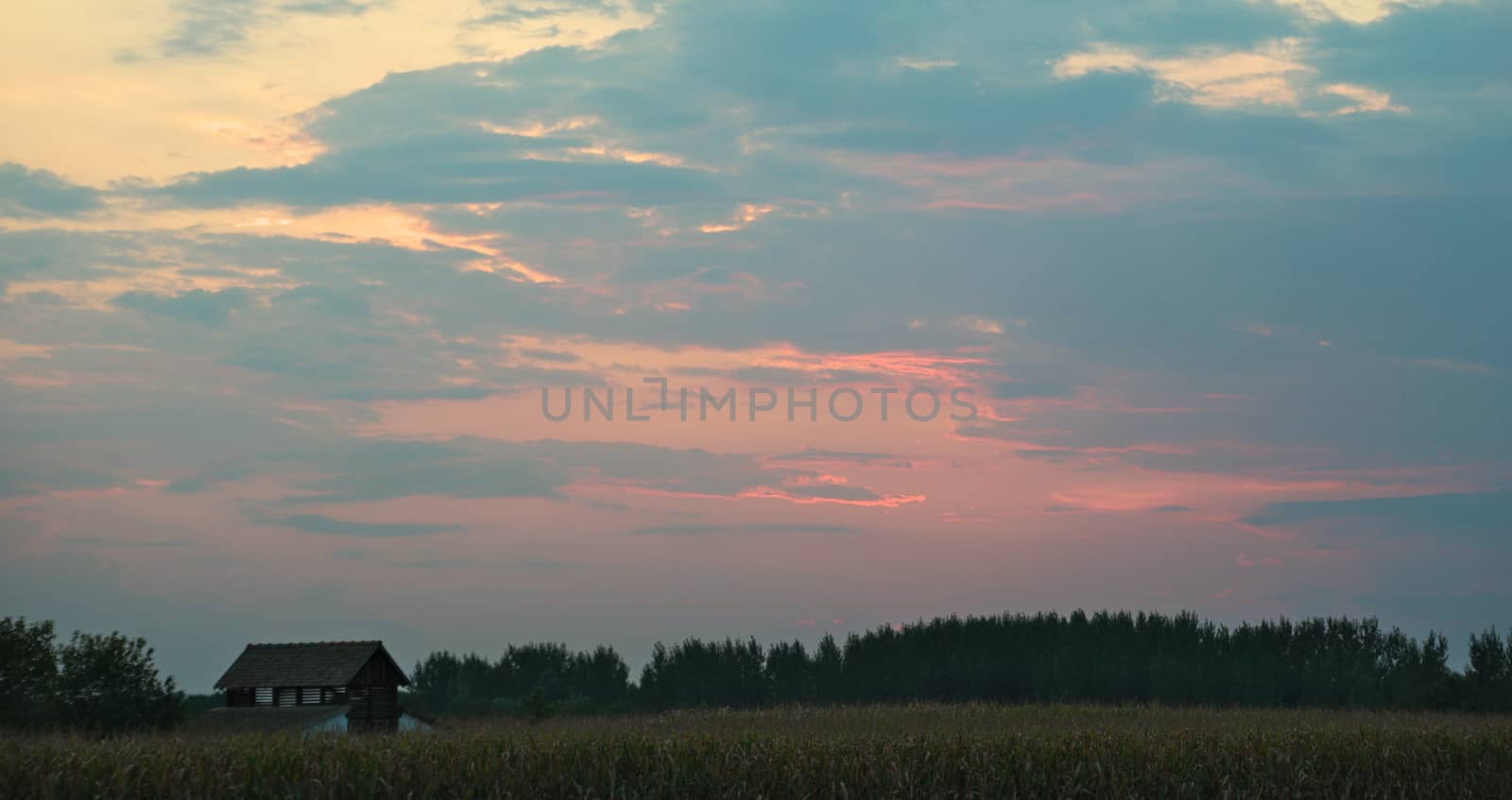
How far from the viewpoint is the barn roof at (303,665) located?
208 feet

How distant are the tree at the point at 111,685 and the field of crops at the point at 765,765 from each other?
3575 cm

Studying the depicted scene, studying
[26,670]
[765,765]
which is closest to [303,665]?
[26,670]

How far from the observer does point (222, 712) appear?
61.5 meters

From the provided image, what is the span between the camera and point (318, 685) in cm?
6288

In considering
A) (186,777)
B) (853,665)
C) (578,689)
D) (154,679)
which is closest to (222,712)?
(154,679)

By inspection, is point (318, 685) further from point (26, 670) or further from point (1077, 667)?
point (1077, 667)

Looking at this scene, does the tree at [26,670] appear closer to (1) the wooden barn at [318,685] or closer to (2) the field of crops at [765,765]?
(1) the wooden barn at [318,685]

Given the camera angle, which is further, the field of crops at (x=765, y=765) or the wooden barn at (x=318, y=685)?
the wooden barn at (x=318, y=685)

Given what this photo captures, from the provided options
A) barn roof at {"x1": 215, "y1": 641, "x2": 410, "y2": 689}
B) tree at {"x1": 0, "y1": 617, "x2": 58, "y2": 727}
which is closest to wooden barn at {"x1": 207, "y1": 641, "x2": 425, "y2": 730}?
barn roof at {"x1": 215, "y1": 641, "x2": 410, "y2": 689}

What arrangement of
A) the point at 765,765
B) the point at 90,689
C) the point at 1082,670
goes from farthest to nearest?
the point at 1082,670 → the point at 90,689 → the point at 765,765

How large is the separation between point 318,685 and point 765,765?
1859 inches

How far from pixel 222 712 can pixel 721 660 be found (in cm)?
6825

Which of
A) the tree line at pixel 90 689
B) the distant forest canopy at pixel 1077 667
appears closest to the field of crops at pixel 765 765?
the tree line at pixel 90 689

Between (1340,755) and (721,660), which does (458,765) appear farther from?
(721,660)
